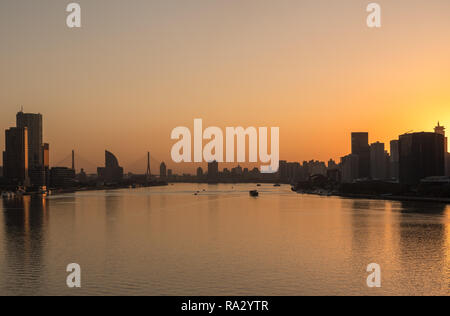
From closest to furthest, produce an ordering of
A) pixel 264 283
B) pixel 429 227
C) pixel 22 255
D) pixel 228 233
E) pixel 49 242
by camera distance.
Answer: pixel 264 283 < pixel 22 255 < pixel 49 242 < pixel 228 233 < pixel 429 227

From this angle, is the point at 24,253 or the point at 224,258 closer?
the point at 224,258

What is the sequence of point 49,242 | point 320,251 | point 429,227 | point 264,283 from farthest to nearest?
point 429,227
point 49,242
point 320,251
point 264,283

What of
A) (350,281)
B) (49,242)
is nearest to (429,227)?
(350,281)

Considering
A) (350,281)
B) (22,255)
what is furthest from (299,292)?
(22,255)

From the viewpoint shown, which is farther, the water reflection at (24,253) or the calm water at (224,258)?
the water reflection at (24,253)

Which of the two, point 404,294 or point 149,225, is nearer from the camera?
point 404,294

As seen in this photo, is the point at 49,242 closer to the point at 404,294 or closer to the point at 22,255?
the point at 22,255

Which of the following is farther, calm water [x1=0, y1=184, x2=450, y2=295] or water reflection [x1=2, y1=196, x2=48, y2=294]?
water reflection [x1=2, y1=196, x2=48, y2=294]
